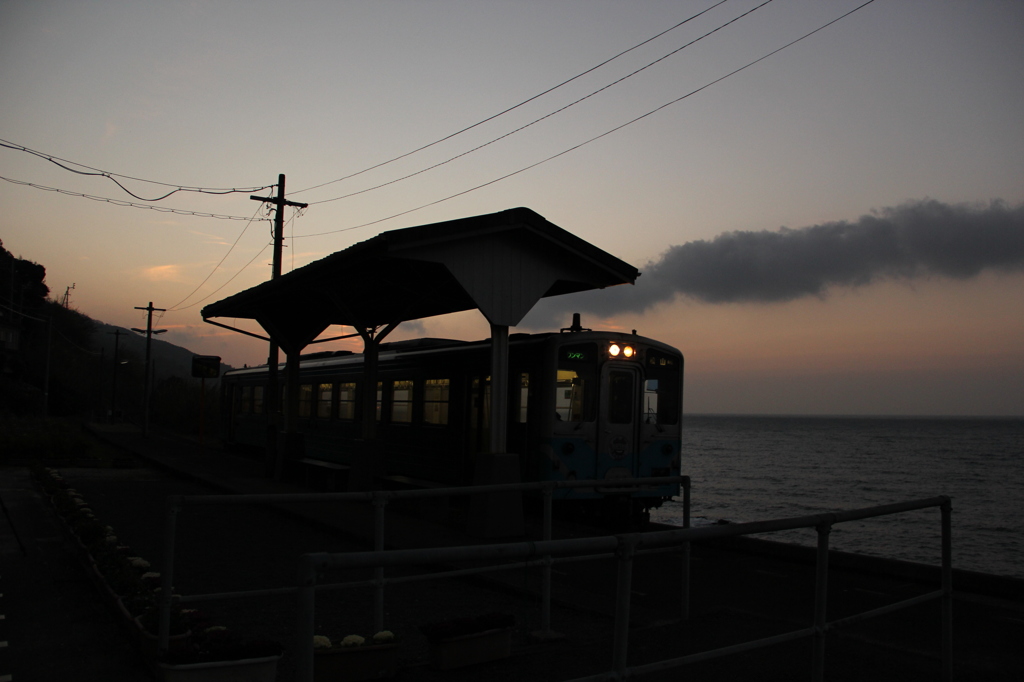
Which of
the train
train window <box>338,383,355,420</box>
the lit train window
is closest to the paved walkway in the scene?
the train

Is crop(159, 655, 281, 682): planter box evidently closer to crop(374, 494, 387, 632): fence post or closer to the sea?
crop(374, 494, 387, 632): fence post

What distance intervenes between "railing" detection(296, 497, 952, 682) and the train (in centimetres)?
655

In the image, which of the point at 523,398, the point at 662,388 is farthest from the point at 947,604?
the point at 662,388

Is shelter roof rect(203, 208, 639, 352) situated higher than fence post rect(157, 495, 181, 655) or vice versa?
shelter roof rect(203, 208, 639, 352)

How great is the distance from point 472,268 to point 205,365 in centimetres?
1827

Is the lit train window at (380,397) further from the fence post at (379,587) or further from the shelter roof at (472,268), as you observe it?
the fence post at (379,587)

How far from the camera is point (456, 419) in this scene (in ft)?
46.6

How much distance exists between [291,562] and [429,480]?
19.8ft

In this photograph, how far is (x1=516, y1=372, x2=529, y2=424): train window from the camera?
12930 mm

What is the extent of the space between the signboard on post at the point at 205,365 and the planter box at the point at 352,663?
23.0 meters

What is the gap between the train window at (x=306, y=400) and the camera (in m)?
21.5

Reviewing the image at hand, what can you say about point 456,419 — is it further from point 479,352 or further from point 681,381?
point 681,381

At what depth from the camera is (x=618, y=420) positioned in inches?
516

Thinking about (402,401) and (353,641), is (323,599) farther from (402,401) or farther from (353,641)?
(402,401)
